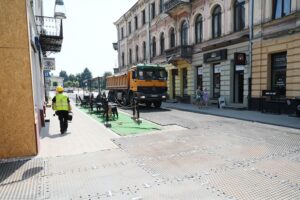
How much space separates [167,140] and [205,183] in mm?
3350

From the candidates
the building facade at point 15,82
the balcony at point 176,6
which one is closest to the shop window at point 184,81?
the balcony at point 176,6

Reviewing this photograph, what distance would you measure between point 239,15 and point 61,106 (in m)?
14.2

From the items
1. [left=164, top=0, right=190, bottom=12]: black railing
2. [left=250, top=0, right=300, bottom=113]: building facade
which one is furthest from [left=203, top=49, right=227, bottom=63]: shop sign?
[left=164, top=0, right=190, bottom=12]: black railing

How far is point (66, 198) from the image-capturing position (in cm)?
389

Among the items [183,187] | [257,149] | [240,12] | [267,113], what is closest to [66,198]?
[183,187]

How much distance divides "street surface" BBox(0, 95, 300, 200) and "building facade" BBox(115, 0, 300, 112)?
8.13m

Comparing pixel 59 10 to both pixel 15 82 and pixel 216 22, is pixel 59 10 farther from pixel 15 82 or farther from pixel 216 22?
pixel 216 22

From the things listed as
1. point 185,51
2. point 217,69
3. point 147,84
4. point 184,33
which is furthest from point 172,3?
point 147,84

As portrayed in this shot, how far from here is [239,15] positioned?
1719 centimetres

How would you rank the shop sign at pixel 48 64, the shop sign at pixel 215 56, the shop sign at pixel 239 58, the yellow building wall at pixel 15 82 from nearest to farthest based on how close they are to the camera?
the yellow building wall at pixel 15 82
the shop sign at pixel 48 64
the shop sign at pixel 239 58
the shop sign at pixel 215 56

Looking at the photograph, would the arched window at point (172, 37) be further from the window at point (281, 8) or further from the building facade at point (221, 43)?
the window at point (281, 8)

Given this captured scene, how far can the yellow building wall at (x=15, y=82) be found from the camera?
558cm

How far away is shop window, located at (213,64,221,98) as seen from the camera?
1950 centimetres

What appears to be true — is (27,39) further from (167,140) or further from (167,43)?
(167,43)
